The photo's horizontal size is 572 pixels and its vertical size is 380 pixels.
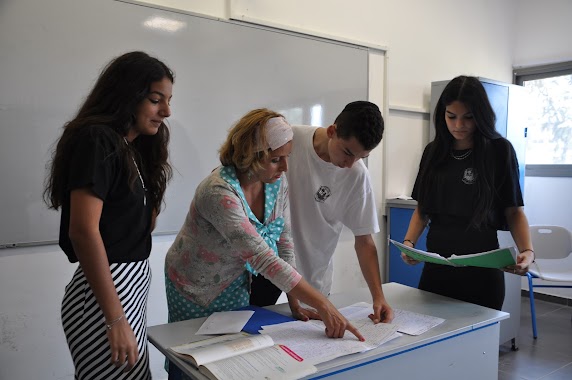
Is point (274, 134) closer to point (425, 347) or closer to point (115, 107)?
point (115, 107)

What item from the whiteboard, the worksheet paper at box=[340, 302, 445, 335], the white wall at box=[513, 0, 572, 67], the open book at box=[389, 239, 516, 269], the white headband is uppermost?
the white wall at box=[513, 0, 572, 67]

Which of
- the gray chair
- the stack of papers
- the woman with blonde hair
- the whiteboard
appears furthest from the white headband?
the gray chair

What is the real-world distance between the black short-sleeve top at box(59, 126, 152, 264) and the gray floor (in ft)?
7.92

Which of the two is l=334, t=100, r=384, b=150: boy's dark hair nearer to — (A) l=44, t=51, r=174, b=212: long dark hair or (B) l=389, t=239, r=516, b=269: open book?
(B) l=389, t=239, r=516, b=269: open book

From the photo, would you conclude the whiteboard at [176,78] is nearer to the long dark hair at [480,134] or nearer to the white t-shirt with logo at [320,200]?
the white t-shirt with logo at [320,200]

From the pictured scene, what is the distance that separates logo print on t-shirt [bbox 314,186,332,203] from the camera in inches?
66.0

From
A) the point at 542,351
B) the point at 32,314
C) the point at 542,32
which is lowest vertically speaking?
the point at 542,351

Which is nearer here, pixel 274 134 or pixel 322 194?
pixel 274 134

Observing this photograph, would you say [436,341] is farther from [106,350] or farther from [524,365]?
[524,365]

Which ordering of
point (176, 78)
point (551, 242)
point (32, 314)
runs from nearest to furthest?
point (32, 314) → point (176, 78) → point (551, 242)

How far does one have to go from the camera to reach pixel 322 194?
1.68m

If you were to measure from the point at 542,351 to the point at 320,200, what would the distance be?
93.8 inches

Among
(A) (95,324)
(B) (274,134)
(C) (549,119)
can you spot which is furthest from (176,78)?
(C) (549,119)

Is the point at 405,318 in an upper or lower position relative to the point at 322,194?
lower
